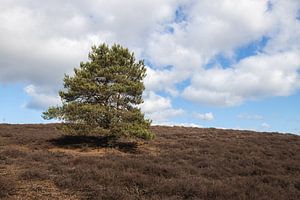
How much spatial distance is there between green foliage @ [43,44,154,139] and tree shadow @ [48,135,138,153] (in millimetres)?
1225

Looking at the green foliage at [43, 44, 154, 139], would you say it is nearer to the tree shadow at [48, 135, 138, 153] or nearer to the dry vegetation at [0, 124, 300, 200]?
the tree shadow at [48, 135, 138, 153]

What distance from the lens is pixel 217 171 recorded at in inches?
664

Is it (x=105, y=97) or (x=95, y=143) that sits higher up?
(x=105, y=97)

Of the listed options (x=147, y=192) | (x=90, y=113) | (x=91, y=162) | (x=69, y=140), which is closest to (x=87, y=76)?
(x=90, y=113)

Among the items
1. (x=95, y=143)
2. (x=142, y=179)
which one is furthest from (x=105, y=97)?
(x=142, y=179)

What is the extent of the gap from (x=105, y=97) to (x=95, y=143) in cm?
363

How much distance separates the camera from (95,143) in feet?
90.1

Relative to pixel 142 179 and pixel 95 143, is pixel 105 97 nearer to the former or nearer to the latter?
pixel 95 143

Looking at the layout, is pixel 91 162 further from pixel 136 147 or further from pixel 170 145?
pixel 170 145

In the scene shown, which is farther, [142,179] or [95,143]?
[95,143]

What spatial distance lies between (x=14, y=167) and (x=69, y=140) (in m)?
13.5

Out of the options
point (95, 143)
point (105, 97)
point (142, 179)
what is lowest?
point (142, 179)

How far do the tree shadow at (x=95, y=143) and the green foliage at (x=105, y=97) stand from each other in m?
1.22

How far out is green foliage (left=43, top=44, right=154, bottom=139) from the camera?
2517cm
